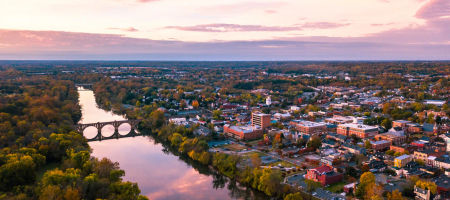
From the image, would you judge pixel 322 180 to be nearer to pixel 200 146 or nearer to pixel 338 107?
pixel 200 146

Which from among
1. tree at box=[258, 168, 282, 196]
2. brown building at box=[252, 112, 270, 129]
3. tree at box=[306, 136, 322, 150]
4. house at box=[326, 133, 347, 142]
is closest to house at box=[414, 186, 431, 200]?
tree at box=[258, 168, 282, 196]

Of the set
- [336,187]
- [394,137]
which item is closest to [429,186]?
[336,187]

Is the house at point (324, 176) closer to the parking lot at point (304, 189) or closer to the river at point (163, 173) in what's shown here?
the parking lot at point (304, 189)

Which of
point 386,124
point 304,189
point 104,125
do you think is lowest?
point 104,125

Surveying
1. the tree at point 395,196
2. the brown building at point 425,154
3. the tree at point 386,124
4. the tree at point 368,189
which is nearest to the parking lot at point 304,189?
the tree at point 368,189

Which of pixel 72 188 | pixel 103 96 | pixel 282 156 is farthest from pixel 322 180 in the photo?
pixel 103 96

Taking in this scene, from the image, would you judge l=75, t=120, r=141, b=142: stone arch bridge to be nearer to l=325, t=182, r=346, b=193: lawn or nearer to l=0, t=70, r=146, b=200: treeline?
l=0, t=70, r=146, b=200: treeline

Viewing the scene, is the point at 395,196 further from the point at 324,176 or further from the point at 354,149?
the point at 354,149
